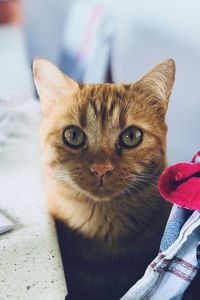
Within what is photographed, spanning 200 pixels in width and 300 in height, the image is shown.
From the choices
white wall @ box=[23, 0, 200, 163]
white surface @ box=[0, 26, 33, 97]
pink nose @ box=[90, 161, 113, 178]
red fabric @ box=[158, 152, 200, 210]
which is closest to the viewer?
red fabric @ box=[158, 152, 200, 210]

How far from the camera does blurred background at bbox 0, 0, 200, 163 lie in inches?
41.9

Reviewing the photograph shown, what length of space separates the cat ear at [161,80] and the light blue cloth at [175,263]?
0.22 metres

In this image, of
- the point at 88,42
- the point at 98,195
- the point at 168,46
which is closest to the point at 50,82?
the point at 98,195

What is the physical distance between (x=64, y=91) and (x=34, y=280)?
0.34 metres

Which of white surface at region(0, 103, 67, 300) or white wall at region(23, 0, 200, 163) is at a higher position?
white wall at region(23, 0, 200, 163)

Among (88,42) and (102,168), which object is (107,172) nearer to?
(102,168)

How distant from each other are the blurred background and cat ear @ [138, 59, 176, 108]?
247mm

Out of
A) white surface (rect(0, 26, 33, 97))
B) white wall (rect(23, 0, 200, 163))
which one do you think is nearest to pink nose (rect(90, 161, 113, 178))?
white wall (rect(23, 0, 200, 163))

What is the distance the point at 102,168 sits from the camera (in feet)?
2.43

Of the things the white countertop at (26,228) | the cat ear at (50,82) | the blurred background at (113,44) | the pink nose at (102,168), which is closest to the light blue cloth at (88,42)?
the blurred background at (113,44)

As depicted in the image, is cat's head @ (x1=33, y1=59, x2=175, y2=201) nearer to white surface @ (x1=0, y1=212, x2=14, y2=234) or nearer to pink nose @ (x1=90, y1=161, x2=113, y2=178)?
pink nose @ (x1=90, y1=161, x2=113, y2=178)

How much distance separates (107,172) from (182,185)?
6.2 inches

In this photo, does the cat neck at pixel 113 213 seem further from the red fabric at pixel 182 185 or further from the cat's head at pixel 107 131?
the red fabric at pixel 182 185

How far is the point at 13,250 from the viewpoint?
2.35ft
